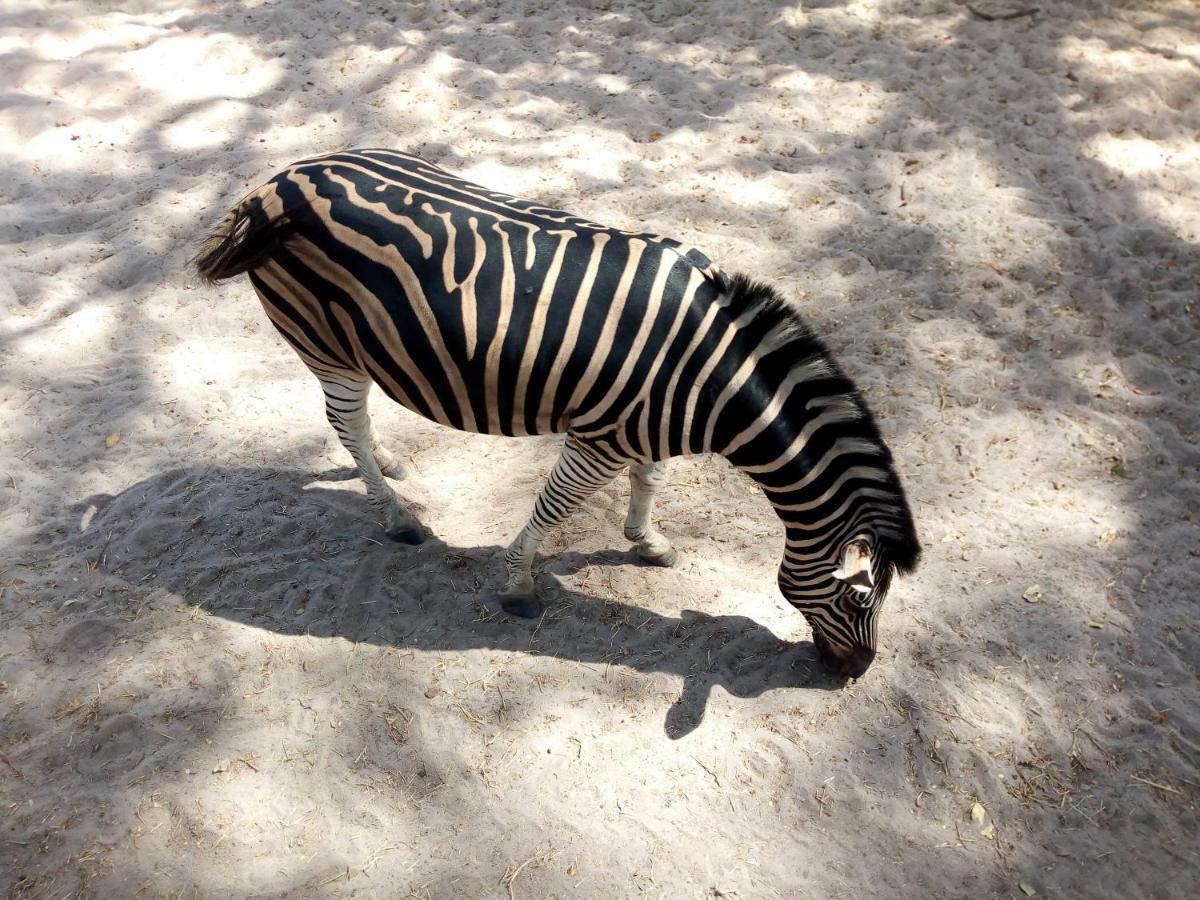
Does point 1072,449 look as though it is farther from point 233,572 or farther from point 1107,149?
point 233,572

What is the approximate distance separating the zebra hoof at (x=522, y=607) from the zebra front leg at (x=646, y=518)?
2.20ft

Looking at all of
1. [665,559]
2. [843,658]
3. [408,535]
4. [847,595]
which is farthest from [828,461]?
[408,535]

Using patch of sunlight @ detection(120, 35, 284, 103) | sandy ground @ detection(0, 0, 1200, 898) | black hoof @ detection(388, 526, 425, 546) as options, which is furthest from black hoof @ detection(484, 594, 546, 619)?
patch of sunlight @ detection(120, 35, 284, 103)

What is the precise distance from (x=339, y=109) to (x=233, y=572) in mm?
4972

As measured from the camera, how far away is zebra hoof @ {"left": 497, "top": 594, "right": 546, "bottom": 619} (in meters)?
4.25

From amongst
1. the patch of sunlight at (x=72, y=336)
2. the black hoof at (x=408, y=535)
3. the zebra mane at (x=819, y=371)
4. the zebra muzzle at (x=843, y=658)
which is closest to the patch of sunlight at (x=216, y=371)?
the patch of sunlight at (x=72, y=336)

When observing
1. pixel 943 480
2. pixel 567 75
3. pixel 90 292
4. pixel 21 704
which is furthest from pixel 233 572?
pixel 567 75

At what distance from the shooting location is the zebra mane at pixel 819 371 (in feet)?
10.9

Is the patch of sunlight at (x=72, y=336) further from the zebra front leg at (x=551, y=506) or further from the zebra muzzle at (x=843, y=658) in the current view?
the zebra muzzle at (x=843, y=658)

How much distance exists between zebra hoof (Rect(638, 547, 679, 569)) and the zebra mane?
1396mm

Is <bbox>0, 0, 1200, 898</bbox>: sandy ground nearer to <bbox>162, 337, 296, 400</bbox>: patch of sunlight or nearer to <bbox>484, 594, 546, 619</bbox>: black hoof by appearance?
<bbox>162, 337, 296, 400</bbox>: patch of sunlight

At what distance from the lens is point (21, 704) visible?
12.3ft

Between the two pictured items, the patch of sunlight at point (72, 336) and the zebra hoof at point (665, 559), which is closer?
the zebra hoof at point (665, 559)

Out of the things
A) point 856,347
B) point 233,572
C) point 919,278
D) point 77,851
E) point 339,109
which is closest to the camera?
point 77,851
